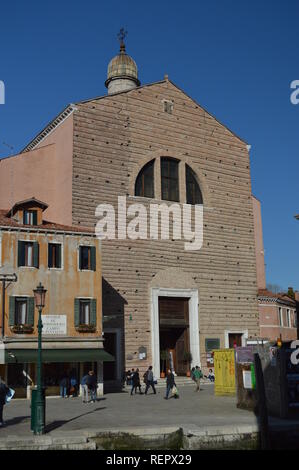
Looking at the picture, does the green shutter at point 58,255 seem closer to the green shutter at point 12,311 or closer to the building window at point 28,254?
the building window at point 28,254

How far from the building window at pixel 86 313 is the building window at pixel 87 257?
1490 mm

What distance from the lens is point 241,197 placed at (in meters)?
36.8

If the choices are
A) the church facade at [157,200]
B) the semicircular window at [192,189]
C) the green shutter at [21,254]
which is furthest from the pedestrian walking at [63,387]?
the semicircular window at [192,189]

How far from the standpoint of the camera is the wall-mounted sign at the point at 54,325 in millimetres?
24156

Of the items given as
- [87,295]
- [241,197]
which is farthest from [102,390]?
[241,197]

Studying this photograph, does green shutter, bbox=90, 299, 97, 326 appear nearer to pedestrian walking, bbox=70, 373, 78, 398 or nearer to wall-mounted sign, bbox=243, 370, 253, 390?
pedestrian walking, bbox=70, 373, 78, 398

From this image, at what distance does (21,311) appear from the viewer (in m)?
23.8

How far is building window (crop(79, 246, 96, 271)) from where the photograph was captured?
1005 inches

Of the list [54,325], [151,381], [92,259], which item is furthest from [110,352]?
[92,259]

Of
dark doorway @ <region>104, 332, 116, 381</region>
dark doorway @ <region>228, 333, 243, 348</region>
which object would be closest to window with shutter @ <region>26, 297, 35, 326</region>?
dark doorway @ <region>104, 332, 116, 381</region>

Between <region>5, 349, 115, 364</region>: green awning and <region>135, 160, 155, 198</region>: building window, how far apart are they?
10.8 metres

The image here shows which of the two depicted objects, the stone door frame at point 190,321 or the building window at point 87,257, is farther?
the stone door frame at point 190,321

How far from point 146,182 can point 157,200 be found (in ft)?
4.44

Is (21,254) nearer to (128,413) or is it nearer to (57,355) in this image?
(57,355)
